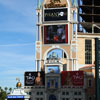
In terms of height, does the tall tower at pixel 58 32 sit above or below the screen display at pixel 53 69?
above

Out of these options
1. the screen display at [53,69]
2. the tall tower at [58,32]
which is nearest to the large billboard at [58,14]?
the tall tower at [58,32]

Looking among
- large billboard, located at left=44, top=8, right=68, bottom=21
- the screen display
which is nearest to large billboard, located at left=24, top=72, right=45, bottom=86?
the screen display

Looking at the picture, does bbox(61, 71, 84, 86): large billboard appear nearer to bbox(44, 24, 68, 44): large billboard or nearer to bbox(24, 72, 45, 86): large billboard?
bbox(24, 72, 45, 86): large billboard

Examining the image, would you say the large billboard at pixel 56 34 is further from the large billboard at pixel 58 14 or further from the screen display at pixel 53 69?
the screen display at pixel 53 69

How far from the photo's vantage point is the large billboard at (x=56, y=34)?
98000 mm

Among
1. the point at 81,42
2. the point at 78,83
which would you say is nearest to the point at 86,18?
the point at 81,42

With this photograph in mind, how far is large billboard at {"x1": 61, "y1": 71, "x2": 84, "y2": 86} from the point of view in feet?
292

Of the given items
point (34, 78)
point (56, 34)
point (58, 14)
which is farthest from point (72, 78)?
point (58, 14)

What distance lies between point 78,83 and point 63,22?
20.8m

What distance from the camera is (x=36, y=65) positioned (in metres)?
98.8

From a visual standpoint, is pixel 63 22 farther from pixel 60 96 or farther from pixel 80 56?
pixel 60 96

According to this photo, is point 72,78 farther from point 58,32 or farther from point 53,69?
point 58,32

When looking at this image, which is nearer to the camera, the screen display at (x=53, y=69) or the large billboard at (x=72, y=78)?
the large billboard at (x=72, y=78)

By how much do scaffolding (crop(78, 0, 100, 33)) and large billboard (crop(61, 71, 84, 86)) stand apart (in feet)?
64.7
